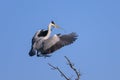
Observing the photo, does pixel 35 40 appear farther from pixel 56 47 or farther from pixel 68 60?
pixel 68 60

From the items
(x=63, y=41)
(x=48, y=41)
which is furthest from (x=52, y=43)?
(x=63, y=41)

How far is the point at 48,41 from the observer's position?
18.2 metres

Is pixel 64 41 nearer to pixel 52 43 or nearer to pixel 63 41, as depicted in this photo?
pixel 63 41

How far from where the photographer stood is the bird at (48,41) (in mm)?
17500

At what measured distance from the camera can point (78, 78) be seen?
12.8 meters

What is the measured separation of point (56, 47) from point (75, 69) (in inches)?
197

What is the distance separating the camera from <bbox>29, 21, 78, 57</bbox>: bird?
17500 millimetres

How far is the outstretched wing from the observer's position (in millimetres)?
17656

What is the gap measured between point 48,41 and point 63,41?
0.70 meters

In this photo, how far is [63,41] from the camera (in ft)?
60.7

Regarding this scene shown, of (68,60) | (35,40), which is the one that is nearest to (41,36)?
(35,40)

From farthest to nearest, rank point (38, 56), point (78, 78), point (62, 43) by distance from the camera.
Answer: point (62, 43)
point (38, 56)
point (78, 78)

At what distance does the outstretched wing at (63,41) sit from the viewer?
17.7 m

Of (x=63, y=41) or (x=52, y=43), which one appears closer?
(x=52, y=43)
